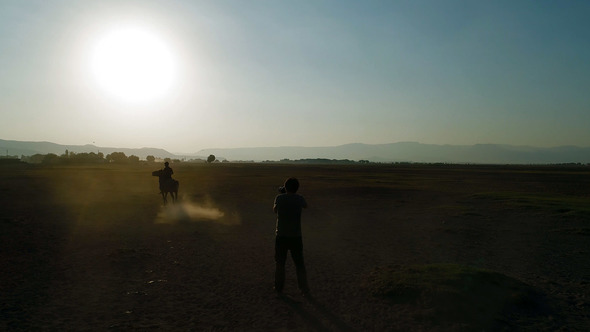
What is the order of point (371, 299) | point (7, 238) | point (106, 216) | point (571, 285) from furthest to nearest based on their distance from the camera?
1. point (106, 216)
2. point (7, 238)
3. point (571, 285)
4. point (371, 299)

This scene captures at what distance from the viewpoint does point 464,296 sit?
7.16m

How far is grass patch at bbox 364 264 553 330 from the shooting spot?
21.2 feet

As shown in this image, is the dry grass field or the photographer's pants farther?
the photographer's pants

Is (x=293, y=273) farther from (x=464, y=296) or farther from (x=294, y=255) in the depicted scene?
(x=464, y=296)

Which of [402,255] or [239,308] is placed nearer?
[239,308]

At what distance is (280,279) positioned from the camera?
25.4 feet

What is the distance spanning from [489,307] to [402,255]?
4.34m

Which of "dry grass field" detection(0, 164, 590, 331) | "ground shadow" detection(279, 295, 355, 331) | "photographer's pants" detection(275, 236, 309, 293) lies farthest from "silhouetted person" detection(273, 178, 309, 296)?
"dry grass field" detection(0, 164, 590, 331)

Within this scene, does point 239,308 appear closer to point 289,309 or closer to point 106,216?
point 289,309

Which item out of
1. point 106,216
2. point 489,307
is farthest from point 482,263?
point 106,216

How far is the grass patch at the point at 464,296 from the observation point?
6473mm

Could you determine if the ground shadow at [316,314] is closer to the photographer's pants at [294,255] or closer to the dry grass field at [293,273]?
the dry grass field at [293,273]

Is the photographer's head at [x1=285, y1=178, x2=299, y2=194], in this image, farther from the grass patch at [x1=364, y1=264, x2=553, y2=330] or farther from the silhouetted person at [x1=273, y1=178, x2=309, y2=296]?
the grass patch at [x1=364, y1=264, x2=553, y2=330]

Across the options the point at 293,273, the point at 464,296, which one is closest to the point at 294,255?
the point at 293,273
